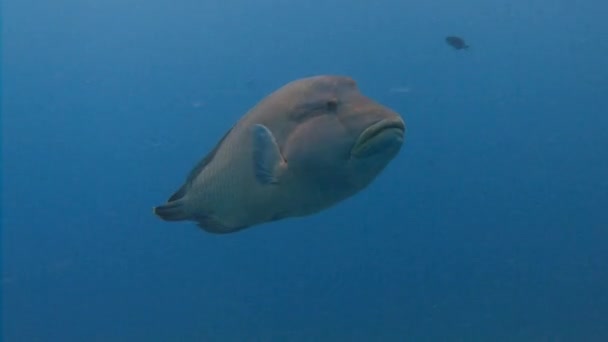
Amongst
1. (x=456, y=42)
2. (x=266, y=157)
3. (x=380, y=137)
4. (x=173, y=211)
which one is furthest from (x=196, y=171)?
(x=456, y=42)

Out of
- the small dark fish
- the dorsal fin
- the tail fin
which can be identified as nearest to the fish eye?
the dorsal fin

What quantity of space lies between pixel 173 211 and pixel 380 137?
0.61m

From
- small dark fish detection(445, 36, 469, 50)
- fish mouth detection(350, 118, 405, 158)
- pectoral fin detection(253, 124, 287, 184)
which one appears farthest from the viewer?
small dark fish detection(445, 36, 469, 50)

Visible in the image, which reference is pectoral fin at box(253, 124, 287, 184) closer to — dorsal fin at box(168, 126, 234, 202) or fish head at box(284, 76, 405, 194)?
fish head at box(284, 76, 405, 194)

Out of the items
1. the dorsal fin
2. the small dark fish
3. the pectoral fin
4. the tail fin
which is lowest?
the small dark fish

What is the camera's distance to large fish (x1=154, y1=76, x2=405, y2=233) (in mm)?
1620

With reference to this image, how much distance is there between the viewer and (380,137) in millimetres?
1576

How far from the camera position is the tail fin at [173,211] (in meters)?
1.85

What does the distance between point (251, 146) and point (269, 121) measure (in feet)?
0.25

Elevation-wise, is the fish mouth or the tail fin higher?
the fish mouth

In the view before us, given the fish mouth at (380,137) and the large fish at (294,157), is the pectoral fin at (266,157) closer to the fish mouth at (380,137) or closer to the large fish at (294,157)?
the large fish at (294,157)

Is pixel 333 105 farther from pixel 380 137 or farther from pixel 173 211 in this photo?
pixel 173 211

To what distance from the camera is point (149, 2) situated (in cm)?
699

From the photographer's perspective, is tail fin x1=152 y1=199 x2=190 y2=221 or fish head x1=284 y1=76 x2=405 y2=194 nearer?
fish head x1=284 y1=76 x2=405 y2=194
